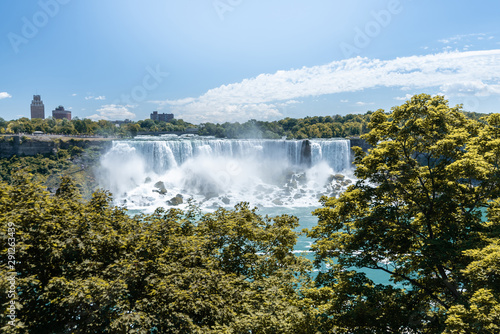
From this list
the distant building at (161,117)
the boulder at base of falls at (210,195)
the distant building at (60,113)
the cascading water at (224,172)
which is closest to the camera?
the boulder at base of falls at (210,195)

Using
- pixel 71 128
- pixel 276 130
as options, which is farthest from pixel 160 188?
pixel 276 130

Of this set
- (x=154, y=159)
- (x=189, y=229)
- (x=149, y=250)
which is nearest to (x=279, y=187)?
(x=154, y=159)

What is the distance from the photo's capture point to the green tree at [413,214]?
7535 millimetres

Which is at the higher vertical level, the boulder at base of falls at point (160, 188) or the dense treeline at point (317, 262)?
the dense treeline at point (317, 262)

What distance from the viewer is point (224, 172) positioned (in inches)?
2026

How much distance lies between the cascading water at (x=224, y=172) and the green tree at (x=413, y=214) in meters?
31.7

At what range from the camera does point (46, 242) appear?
693 cm

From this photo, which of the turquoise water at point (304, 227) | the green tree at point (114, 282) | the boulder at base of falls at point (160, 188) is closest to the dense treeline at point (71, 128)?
the boulder at base of falls at point (160, 188)

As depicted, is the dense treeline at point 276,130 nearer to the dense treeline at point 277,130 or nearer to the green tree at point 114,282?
the dense treeline at point 277,130

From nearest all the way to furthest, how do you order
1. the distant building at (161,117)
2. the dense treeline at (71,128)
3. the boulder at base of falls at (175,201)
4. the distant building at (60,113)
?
the boulder at base of falls at (175,201)
the dense treeline at (71,128)
the distant building at (60,113)
the distant building at (161,117)

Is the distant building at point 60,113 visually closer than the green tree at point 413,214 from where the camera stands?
No

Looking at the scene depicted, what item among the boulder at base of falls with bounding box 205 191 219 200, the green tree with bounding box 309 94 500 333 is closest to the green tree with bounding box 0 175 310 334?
the green tree with bounding box 309 94 500 333

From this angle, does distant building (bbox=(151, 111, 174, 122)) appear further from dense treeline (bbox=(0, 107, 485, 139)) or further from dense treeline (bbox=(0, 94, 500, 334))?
dense treeline (bbox=(0, 94, 500, 334))

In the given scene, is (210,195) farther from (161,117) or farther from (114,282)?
(161,117)
